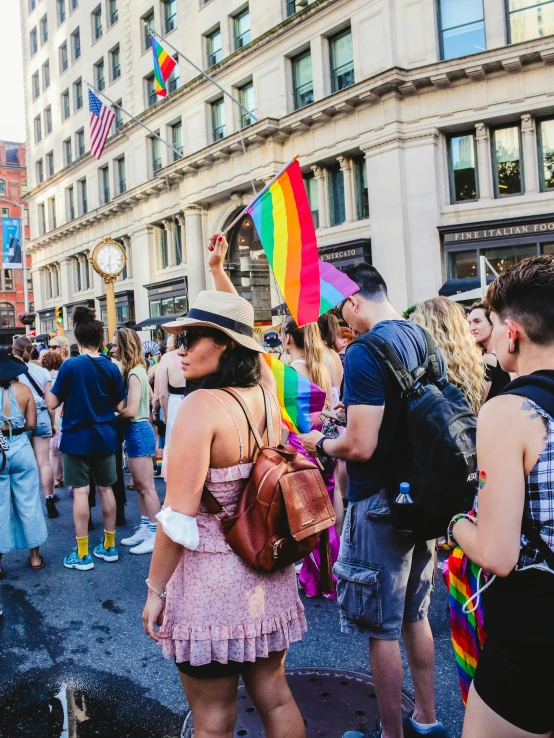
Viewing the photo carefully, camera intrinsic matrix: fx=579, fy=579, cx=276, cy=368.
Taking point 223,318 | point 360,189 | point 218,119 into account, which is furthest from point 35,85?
point 223,318

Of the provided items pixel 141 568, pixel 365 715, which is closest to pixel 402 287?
pixel 141 568

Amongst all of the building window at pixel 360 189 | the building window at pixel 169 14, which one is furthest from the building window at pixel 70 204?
the building window at pixel 360 189

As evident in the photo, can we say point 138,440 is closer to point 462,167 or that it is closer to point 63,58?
point 462,167

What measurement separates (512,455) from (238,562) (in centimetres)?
108

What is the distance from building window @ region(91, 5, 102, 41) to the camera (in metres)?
32.1

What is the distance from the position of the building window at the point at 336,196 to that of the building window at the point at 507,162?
5.19 metres

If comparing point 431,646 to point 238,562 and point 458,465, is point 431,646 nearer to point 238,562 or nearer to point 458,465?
point 458,465

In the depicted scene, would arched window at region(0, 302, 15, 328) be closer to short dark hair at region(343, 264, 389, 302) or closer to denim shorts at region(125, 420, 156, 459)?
denim shorts at region(125, 420, 156, 459)

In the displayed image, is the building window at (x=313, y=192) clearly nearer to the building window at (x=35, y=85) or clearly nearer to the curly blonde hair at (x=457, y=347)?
the curly blonde hair at (x=457, y=347)

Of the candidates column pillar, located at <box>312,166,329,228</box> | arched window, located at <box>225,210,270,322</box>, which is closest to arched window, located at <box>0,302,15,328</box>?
column pillar, located at <box>312,166,329,228</box>

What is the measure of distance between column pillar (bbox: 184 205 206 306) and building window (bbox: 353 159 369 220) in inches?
321

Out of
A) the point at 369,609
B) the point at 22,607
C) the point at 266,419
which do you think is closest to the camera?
the point at 266,419

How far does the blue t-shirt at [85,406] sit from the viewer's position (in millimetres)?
5391

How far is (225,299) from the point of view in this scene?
7.63 feet
